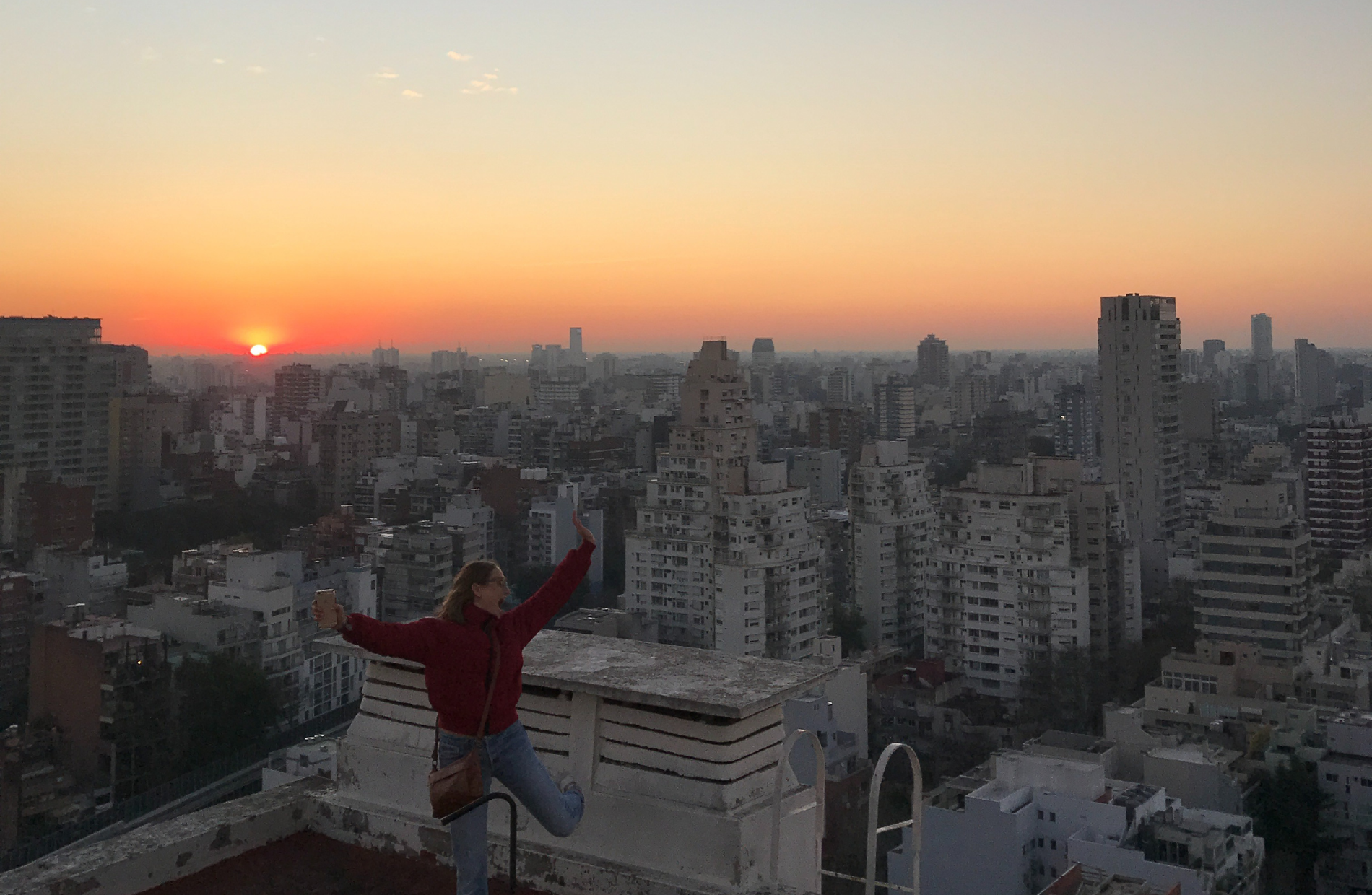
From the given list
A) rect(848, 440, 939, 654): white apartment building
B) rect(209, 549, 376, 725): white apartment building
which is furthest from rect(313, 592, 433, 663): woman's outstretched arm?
rect(848, 440, 939, 654): white apartment building

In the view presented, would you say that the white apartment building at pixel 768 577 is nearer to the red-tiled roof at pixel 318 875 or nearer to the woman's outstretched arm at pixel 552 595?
the red-tiled roof at pixel 318 875

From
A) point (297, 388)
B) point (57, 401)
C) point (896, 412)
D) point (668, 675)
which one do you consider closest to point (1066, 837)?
point (668, 675)

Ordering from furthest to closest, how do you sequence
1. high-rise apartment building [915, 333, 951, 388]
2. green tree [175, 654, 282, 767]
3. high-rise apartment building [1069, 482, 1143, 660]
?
high-rise apartment building [915, 333, 951, 388] < high-rise apartment building [1069, 482, 1143, 660] < green tree [175, 654, 282, 767]

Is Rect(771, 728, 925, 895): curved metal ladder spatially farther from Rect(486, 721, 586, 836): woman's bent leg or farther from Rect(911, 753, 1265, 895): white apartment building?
Rect(911, 753, 1265, 895): white apartment building

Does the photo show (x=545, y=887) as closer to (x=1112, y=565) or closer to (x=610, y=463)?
(x=1112, y=565)

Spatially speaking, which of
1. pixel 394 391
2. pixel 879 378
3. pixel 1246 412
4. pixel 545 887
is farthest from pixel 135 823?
pixel 879 378

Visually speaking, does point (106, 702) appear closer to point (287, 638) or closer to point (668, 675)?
point (287, 638)
